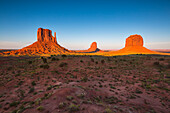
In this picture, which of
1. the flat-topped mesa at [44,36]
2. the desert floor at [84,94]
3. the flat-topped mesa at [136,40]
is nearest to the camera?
the desert floor at [84,94]

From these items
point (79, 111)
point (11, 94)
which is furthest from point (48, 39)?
point (79, 111)

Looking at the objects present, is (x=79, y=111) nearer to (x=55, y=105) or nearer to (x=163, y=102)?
(x=55, y=105)

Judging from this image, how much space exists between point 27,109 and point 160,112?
34.0ft

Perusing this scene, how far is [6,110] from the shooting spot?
6418mm

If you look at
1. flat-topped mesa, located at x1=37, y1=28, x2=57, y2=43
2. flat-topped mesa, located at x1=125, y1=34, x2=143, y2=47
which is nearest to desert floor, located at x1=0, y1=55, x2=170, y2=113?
flat-topped mesa, located at x1=37, y1=28, x2=57, y2=43

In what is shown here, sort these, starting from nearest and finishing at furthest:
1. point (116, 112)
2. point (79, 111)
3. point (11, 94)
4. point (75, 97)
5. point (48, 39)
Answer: point (79, 111) → point (116, 112) → point (75, 97) → point (11, 94) → point (48, 39)

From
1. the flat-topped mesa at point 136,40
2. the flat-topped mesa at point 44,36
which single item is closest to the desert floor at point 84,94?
the flat-topped mesa at point 44,36

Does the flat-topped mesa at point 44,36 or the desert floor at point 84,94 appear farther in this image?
the flat-topped mesa at point 44,36

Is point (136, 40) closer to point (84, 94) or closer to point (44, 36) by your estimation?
point (84, 94)

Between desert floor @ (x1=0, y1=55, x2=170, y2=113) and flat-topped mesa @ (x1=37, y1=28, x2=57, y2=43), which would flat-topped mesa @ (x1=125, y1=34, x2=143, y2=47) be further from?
flat-topped mesa @ (x1=37, y1=28, x2=57, y2=43)

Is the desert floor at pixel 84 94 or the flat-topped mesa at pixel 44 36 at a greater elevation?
the flat-topped mesa at pixel 44 36

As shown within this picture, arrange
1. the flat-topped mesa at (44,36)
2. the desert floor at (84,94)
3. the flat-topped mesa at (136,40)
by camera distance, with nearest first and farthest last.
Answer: the desert floor at (84,94) → the flat-topped mesa at (44,36) → the flat-topped mesa at (136,40)

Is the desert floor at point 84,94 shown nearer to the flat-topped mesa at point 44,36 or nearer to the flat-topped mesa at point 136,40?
the flat-topped mesa at point 44,36

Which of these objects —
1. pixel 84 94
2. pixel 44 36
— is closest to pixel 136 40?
pixel 84 94
